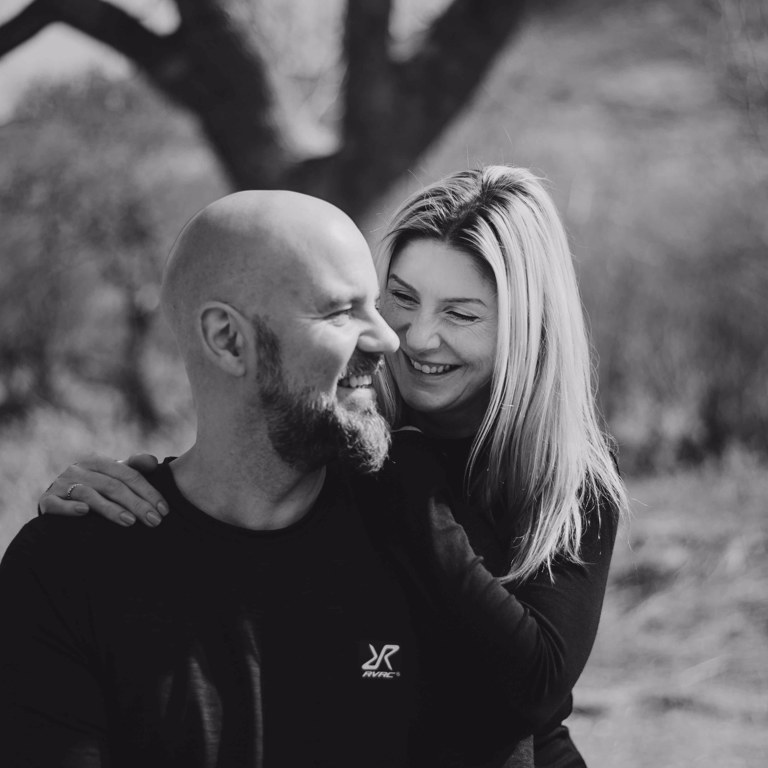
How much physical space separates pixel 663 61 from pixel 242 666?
8.44 metres

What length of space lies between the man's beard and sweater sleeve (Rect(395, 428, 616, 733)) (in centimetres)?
18

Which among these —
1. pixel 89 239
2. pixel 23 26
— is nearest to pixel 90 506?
pixel 23 26

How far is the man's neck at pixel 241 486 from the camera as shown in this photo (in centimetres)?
211

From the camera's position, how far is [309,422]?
2.09 metres

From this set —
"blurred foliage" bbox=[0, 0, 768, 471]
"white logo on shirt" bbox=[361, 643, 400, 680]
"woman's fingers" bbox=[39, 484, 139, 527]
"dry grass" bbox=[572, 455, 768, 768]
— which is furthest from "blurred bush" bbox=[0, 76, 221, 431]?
"white logo on shirt" bbox=[361, 643, 400, 680]

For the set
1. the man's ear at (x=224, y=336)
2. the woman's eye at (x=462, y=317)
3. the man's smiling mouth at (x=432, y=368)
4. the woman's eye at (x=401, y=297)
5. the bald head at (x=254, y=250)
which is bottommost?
the man's smiling mouth at (x=432, y=368)

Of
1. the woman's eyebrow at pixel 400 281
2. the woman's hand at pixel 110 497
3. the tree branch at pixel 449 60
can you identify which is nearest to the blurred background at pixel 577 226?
the tree branch at pixel 449 60

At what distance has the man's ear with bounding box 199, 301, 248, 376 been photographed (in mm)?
2082

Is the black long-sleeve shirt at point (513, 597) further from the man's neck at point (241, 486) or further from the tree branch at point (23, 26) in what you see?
the tree branch at point (23, 26)

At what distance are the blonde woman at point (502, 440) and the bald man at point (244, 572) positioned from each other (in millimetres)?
141

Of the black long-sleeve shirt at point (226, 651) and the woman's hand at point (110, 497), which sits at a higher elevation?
the woman's hand at point (110, 497)

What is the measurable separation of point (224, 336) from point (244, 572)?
430 mm

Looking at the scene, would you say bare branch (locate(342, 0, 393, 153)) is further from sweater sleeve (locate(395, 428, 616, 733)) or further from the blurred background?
sweater sleeve (locate(395, 428, 616, 733))

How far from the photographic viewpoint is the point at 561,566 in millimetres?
2312
